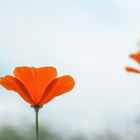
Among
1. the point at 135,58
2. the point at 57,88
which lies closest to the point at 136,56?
the point at 135,58

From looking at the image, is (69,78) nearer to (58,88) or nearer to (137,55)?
(58,88)

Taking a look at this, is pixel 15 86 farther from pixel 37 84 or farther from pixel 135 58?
pixel 135 58

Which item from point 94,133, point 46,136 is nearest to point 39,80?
point 46,136

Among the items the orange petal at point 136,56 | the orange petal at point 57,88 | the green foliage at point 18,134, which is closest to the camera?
the orange petal at point 136,56

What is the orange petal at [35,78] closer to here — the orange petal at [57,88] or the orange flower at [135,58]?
the orange petal at [57,88]

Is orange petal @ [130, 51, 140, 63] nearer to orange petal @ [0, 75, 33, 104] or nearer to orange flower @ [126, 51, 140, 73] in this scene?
orange flower @ [126, 51, 140, 73]

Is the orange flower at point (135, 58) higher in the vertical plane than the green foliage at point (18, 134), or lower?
lower

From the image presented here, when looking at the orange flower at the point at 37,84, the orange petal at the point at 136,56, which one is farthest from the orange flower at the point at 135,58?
the orange flower at the point at 37,84
